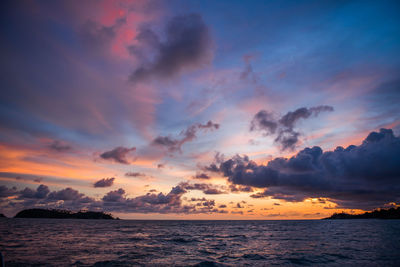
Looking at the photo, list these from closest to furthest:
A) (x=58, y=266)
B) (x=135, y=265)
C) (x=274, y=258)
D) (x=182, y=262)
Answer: (x=58, y=266) < (x=135, y=265) < (x=182, y=262) < (x=274, y=258)

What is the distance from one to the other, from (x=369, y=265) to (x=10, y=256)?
146ft

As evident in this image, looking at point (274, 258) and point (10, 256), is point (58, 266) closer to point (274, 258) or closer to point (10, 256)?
point (10, 256)

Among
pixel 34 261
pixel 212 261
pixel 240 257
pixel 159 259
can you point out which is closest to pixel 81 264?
pixel 34 261

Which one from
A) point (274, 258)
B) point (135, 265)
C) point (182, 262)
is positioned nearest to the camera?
point (135, 265)

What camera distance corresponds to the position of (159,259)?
30.1 metres

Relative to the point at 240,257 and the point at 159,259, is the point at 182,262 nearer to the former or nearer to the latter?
the point at 159,259

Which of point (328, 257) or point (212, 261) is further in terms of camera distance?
point (328, 257)

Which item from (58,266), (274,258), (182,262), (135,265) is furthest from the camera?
(274,258)

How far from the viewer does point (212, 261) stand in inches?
1147

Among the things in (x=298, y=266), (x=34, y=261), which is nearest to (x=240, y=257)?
(x=298, y=266)

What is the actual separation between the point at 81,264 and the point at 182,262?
1190 centimetres

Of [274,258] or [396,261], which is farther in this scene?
[274,258]

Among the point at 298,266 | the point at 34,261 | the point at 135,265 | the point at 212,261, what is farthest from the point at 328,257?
the point at 34,261

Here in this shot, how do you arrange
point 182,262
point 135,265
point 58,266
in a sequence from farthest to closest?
point 182,262
point 135,265
point 58,266
